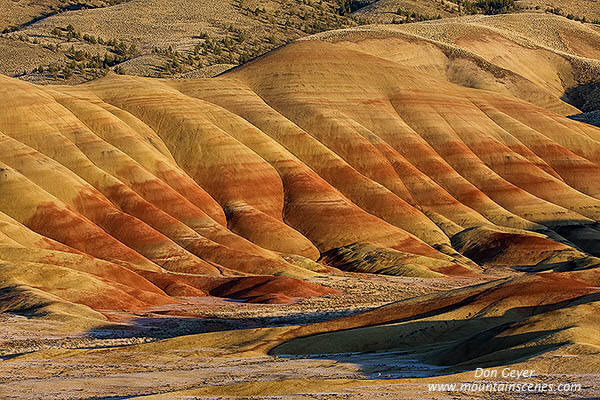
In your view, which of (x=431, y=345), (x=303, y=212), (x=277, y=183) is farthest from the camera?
(x=277, y=183)

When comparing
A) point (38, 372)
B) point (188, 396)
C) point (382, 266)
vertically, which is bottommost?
point (382, 266)

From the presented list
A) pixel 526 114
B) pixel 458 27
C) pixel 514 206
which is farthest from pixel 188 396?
pixel 458 27

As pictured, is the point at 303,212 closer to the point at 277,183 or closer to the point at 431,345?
the point at 277,183

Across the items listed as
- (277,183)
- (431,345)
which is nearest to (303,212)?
(277,183)

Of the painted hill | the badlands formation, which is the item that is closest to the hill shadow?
the badlands formation

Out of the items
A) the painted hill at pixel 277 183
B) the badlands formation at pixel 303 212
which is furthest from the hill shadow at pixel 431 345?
the painted hill at pixel 277 183

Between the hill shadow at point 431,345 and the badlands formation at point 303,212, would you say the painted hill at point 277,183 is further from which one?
the hill shadow at point 431,345

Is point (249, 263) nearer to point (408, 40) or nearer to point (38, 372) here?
point (38, 372)
